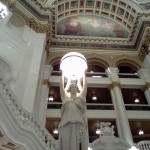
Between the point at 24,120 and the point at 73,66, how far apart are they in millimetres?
4321

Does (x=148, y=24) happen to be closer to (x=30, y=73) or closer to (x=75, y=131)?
(x=30, y=73)

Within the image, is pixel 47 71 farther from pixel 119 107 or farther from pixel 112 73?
pixel 119 107

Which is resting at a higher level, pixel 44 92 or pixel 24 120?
pixel 44 92

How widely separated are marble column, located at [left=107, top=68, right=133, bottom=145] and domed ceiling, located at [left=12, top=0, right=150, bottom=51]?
2.77 meters

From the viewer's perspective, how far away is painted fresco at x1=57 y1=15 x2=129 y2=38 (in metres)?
16.6

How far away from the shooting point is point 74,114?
283cm

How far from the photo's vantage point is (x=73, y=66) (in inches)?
123

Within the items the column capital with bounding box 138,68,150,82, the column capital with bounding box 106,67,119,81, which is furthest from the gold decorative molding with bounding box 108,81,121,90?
the column capital with bounding box 138,68,150,82

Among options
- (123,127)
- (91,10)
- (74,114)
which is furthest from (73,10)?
(74,114)

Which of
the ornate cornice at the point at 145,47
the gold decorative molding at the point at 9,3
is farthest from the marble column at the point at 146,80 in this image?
the gold decorative molding at the point at 9,3

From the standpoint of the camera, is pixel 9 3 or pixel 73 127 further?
pixel 9 3

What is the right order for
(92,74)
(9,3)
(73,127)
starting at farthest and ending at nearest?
1. (92,74)
2. (9,3)
3. (73,127)

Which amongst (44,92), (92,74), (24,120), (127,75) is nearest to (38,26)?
(44,92)

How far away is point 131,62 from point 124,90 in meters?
2.13
